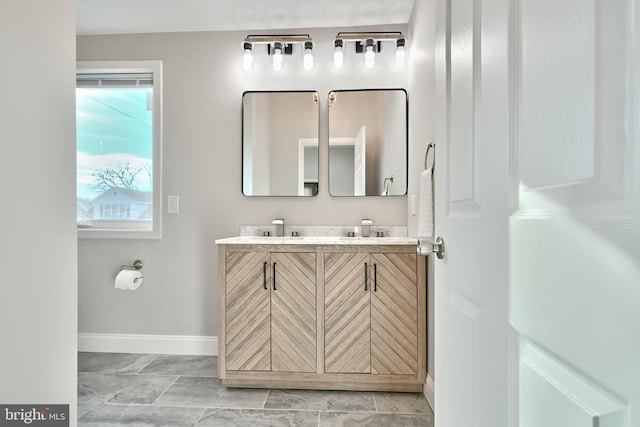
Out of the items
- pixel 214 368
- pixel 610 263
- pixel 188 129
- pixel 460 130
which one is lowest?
pixel 214 368

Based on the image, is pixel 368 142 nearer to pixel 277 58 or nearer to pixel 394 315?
pixel 277 58

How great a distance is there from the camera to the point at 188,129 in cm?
→ 260

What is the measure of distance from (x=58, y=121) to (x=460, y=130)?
121cm

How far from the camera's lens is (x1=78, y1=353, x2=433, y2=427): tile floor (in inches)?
67.6

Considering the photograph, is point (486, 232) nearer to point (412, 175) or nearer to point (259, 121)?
point (412, 175)

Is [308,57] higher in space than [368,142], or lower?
higher

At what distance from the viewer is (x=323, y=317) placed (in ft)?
6.53

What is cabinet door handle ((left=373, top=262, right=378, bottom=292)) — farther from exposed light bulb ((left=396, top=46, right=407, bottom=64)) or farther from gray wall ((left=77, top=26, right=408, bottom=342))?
exposed light bulb ((left=396, top=46, right=407, bottom=64))

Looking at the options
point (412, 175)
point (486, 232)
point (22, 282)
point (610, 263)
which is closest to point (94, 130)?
point (22, 282)

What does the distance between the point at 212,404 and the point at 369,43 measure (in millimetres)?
2547

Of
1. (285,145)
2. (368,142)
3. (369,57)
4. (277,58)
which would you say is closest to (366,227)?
(368,142)

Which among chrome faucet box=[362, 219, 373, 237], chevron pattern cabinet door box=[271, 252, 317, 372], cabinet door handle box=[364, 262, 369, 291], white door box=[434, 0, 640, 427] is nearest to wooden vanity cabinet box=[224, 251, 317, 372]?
chevron pattern cabinet door box=[271, 252, 317, 372]

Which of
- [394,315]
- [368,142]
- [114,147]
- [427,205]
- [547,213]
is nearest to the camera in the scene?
[547,213]

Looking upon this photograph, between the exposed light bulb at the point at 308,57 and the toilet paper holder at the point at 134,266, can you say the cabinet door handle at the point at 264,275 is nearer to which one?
the toilet paper holder at the point at 134,266
